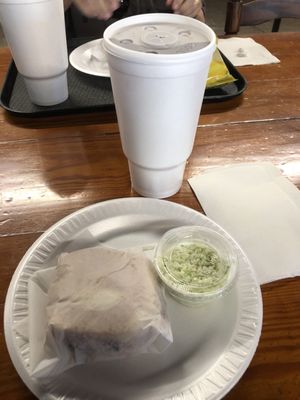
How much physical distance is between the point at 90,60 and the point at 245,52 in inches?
18.7

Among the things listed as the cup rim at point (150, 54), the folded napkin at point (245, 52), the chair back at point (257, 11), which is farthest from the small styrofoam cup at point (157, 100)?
the chair back at point (257, 11)

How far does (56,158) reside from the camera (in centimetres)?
69

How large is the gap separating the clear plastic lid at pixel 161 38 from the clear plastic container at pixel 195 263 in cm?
25

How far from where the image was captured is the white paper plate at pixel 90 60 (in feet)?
2.92

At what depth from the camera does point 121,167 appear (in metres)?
0.67

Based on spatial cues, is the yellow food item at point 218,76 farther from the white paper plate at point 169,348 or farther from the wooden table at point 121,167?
the white paper plate at point 169,348

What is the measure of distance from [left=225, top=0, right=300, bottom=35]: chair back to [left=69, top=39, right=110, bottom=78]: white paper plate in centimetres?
56

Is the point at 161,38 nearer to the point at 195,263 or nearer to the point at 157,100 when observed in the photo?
the point at 157,100

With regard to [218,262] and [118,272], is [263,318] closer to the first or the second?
[218,262]

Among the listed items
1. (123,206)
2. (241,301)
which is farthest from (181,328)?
(123,206)

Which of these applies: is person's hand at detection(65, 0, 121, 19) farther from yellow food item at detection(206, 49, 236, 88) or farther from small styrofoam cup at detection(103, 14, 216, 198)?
small styrofoam cup at detection(103, 14, 216, 198)

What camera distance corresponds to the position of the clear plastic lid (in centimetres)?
45

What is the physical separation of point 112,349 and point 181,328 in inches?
3.6

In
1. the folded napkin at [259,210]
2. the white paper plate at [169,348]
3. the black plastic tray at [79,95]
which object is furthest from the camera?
the black plastic tray at [79,95]
